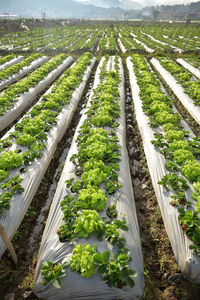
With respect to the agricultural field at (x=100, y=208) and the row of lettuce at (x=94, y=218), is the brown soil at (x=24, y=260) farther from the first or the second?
the row of lettuce at (x=94, y=218)

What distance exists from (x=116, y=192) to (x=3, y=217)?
2874 millimetres

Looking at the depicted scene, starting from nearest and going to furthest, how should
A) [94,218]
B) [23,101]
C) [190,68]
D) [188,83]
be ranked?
[94,218], [23,101], [188,83], [190,68]

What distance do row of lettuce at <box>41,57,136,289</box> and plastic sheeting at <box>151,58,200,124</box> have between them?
499cm

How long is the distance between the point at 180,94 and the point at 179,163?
22.2ft

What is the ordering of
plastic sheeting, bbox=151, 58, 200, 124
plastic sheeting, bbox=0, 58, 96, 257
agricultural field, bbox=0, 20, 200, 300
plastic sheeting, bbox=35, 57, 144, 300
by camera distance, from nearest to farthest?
plastic sheeting, bbox=35, 57, 144, 300
agricultural field, bbox=0, 20, 200, 300
plastic sheeting, bbox=0, 58, 96, 257
plastic sheeting, bbox=151, 58, 200, 124

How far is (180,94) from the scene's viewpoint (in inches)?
427

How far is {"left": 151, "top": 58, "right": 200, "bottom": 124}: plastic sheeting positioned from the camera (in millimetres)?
9125

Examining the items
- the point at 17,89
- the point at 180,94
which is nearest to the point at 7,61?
the point at 17,89

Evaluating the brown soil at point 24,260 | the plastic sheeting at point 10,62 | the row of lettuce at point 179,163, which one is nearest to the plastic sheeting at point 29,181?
the brown soil at point 24,260

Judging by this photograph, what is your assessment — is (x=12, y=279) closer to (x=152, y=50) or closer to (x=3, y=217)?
(x=3, y=217)

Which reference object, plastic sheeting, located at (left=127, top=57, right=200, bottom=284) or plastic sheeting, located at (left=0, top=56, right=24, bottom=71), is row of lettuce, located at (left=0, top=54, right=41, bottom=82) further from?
plastic sheeting, located at (left=127, top=57, right=200, bottom=284)

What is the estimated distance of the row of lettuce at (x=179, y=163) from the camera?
414cm

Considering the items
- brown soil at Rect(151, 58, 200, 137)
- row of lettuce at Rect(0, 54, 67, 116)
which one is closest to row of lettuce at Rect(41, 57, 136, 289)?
brown soil at Rect(151, 58, 200, 137)

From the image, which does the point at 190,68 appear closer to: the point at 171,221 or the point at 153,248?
the point at 171,221
